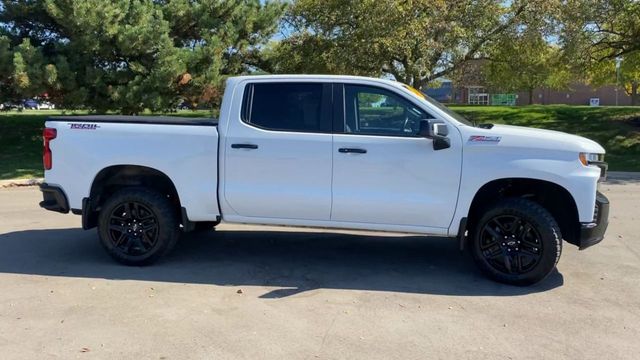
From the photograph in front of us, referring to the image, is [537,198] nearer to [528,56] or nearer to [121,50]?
[121,50]

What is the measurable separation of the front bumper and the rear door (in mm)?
2338

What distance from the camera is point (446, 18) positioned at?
1966cm

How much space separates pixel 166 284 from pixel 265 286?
3.05ft

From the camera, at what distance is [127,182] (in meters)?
6.30

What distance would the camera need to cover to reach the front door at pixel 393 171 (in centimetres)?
557

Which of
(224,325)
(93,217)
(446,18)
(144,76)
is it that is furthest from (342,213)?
(446,18)

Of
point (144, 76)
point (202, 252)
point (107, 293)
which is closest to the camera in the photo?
point (107, 293)

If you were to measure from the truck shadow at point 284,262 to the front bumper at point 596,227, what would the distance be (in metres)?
0.52

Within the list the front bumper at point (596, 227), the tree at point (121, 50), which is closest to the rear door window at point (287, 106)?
the front bumper at point (596, 227)

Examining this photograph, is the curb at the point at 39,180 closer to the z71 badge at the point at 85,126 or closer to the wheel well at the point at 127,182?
the wheel well at the point at 127,182

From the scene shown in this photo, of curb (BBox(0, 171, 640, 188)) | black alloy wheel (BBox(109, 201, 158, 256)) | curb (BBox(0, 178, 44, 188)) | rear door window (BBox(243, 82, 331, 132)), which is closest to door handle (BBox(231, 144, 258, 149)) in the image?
rear door window (BBox(243, 82, 331, 132))

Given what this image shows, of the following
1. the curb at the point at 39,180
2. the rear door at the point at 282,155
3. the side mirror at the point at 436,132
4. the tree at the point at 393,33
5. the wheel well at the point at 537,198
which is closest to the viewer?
the side mirror at the point at 436,132

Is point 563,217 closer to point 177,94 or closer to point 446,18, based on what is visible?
point 177,94

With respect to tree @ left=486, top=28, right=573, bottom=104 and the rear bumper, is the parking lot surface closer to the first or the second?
the rear bumper
